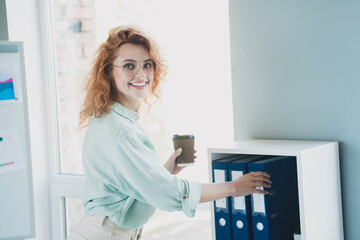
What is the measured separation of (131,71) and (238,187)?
0.61 metres

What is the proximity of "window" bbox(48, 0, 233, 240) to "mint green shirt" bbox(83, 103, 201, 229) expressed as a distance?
0.54m

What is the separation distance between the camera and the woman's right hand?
5.16 feet

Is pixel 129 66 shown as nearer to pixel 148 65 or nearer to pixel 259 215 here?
pixel 148 65

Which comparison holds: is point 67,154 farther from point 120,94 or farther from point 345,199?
point 345,199

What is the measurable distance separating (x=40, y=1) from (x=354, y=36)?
2175 millimetres

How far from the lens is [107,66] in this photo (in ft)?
5.75

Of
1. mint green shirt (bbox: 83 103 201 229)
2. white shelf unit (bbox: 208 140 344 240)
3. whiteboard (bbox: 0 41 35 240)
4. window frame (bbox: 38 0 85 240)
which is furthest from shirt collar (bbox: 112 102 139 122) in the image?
window frame (bbox: 38 0 85 240)

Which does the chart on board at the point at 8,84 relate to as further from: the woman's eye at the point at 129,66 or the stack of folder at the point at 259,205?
the stack of folder at the point at 259,205

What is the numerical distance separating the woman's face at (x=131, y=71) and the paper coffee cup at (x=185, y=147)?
236 millimetres

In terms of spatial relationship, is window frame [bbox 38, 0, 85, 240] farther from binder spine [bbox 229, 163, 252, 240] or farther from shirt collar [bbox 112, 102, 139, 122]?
binder spine [bbox 229, 163, 252, 240]

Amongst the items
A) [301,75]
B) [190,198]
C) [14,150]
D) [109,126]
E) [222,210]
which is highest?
[301,75]

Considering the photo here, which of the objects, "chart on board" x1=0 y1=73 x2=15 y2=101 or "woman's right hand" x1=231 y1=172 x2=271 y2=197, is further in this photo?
"chart on board" x1=0 y1=73 x2=15 y2=101

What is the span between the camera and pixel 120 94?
1784 mm

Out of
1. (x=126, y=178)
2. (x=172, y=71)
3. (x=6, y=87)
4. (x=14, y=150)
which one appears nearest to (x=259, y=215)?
(x=126, y=178)
